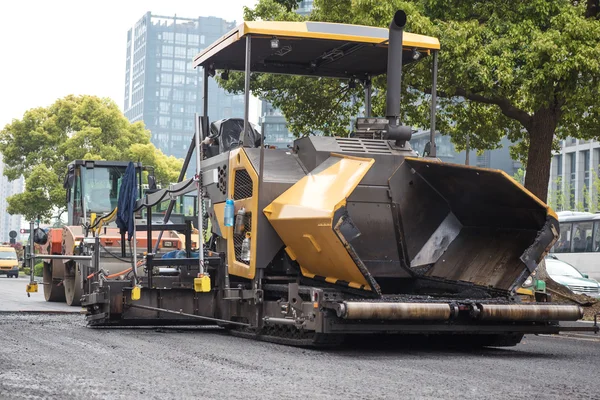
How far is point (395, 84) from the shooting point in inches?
466

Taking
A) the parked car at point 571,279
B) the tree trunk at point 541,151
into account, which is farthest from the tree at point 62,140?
the tree trunk at point 541,151

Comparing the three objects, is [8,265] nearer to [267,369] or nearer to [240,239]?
[240,239]

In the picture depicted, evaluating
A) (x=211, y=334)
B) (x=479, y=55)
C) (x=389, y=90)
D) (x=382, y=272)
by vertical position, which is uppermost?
(x=479, y=55)

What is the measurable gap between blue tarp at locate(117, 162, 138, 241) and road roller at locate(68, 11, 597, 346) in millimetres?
868

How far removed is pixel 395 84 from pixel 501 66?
681cm

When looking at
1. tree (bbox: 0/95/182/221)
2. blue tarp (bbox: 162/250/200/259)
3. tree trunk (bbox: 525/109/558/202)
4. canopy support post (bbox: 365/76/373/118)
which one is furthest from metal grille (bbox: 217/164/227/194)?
tree (bbox: 0/95/182/221)

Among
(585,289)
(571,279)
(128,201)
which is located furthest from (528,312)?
(571,279)

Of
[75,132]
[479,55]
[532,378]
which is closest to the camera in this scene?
[532,378]

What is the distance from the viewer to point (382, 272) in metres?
11.4

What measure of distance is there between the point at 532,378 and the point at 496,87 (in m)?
10.9

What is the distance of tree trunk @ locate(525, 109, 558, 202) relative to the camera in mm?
20531

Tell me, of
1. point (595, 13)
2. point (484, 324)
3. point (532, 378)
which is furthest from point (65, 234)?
point (532, 378)

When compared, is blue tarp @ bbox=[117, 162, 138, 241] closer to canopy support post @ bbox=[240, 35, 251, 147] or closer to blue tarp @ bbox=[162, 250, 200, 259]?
blue tarp @ bbox=[162, 250, 200, 259]

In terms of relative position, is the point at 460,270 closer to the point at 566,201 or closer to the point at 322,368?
the point at 322,368
